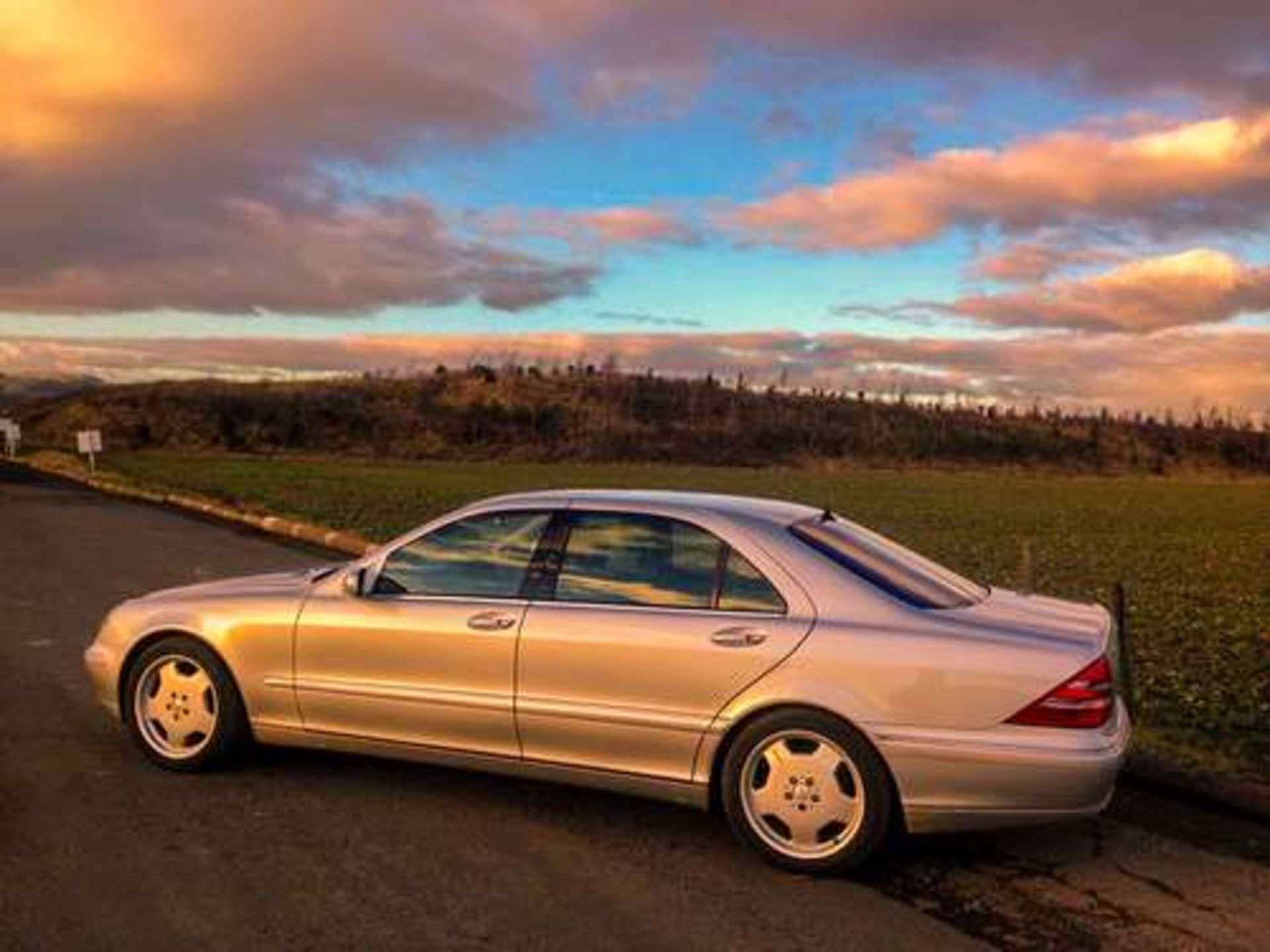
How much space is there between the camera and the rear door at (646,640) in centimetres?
503

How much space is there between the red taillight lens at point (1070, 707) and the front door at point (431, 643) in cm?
209

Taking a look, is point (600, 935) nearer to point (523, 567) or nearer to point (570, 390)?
point (523, 567)

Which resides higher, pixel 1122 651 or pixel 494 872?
pixel 1122 651

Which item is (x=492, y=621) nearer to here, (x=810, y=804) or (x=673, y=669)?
(x=673, y=669)

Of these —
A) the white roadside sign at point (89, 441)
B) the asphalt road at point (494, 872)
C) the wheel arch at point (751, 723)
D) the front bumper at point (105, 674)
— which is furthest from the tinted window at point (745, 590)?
the white roadside sign at point (89, 441)

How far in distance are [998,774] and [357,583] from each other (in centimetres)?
288

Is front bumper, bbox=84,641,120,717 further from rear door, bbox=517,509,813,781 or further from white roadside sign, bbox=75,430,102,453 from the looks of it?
white roadside sign, bbox=75,430,102,453

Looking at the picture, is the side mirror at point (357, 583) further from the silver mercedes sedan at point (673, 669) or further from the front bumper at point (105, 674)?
the front bumper at point (105, 674)

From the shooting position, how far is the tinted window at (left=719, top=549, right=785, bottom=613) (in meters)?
5.09

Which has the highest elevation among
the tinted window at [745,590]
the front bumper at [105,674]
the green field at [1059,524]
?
the tinted window at [745,590]

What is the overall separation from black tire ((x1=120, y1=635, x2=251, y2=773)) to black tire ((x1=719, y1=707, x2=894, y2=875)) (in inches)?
94.1

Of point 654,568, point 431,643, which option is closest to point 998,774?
point 654,568

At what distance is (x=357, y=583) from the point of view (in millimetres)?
5770

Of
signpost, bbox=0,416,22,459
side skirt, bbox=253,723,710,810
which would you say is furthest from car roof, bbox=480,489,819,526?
signpost, bbox=0,416,22,459
